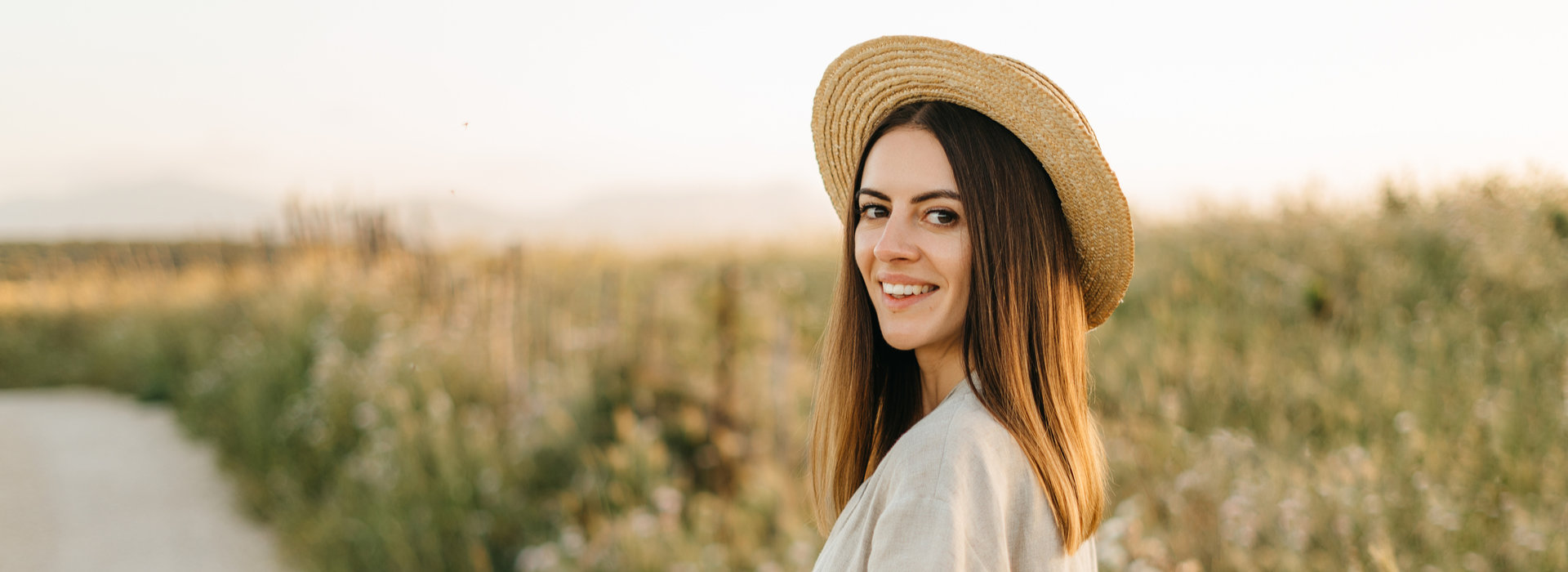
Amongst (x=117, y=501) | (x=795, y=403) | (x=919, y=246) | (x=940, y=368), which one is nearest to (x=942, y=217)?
(x=919, y=246)

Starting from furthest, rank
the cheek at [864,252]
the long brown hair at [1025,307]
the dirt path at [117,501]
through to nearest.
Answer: the dirt path at [117,501] → the cheek at [864,252] → the long brown hair at [1025,307]

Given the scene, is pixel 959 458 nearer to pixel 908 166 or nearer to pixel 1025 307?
pixel 1025 307

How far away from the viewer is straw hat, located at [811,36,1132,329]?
1584mm

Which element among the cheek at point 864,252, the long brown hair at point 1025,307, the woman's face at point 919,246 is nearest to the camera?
the long brown hair at point 1025,307

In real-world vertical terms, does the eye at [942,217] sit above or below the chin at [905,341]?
above

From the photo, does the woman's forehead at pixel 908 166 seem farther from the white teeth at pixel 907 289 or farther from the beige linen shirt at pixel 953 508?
the beige linen shirt at pixel 953 508

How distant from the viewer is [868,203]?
1.78m

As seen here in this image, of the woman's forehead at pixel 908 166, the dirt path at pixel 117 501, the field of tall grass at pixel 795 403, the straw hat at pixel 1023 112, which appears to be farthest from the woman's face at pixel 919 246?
the dirt path at pixel 117 501

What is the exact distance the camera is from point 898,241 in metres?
1.63

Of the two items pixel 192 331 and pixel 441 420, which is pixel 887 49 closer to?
pixel 441 420

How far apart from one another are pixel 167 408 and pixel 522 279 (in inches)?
210

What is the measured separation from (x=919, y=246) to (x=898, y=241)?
1.6 inches

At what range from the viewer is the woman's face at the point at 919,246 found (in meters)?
1.61

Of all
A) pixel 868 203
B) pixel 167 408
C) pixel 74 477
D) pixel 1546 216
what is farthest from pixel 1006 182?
pixel 167 408
